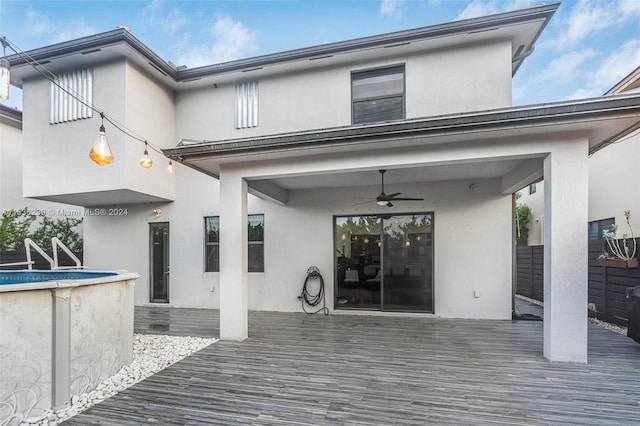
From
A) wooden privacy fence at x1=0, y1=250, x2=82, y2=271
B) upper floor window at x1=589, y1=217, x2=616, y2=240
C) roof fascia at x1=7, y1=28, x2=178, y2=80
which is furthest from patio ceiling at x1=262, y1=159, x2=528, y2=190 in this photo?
wooden privacy fence at x1=0, y1=250, x2=82, y2=271

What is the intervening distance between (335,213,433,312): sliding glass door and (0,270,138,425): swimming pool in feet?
15.2

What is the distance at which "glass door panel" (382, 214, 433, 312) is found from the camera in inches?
259

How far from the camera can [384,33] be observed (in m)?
6.24

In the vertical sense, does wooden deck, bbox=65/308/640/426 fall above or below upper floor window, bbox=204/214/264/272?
below

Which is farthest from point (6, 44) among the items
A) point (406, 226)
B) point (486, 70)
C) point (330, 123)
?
point (486, 70)

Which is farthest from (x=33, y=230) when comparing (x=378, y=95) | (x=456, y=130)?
(x=456, y=130)

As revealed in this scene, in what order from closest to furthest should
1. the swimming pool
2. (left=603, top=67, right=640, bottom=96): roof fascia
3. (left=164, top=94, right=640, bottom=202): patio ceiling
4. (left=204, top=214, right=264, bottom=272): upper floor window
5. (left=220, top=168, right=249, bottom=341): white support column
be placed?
the swimming pool
(left=164, top=94, right=640, bottom=202): patio ceiling
(left=220, top=168, right=249, bottom=341): white support column
(left=603, top=67, right=640, bottom=96): roof fascia
(left=204, top=214, right=264, bottom=272): upper floor window

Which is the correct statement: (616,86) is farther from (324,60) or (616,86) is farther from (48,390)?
(48,390)

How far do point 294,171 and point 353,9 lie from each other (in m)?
7.37

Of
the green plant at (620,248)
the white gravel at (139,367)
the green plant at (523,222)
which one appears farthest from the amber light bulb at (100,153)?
the green plant at (523,222)

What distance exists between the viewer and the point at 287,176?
4.91 meters

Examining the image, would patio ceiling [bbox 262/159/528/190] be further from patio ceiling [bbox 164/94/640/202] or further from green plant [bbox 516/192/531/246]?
green plant [bbox 516/192/531/246]

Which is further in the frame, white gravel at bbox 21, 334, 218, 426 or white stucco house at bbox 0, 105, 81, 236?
white stucco house at bbox 0, 105, 81, 236

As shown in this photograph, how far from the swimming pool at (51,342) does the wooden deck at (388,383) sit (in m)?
0.41
